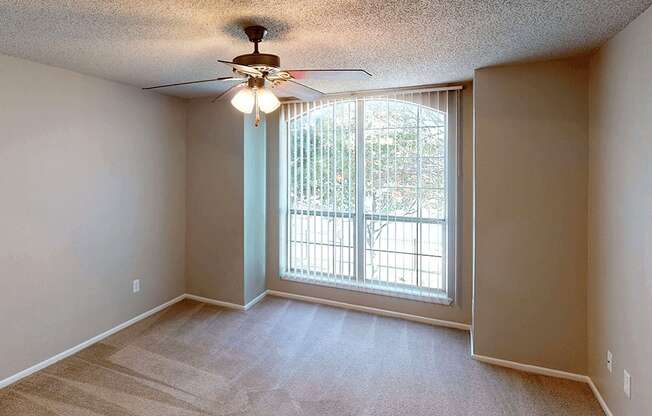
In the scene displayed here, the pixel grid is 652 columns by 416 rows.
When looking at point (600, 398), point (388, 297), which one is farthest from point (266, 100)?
point (600, 398)

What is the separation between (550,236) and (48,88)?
3958mm

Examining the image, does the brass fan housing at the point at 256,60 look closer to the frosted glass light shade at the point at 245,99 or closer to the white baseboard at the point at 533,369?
the frosted glass light shade at the point at 245,99

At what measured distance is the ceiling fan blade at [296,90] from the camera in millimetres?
2355

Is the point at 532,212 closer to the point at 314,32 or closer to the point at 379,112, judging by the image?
the point at 379,112

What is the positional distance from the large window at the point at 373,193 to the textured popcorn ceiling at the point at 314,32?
2.43 feet

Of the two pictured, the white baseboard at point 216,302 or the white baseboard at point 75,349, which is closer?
the white baseboard at point 75,349

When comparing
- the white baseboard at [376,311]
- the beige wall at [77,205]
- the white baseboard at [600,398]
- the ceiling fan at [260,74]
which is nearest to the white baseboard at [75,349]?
the beige wall at [77,205]

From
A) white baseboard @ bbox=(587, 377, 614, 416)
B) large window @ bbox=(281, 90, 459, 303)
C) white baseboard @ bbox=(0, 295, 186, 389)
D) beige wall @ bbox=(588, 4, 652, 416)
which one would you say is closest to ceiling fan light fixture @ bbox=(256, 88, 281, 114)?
large window @ bbox=(281, 90, 459, 303)

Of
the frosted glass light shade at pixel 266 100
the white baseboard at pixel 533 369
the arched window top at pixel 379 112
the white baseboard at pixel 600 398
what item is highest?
the arched window top at pixel 379 112

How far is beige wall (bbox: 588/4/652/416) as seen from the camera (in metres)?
1.85

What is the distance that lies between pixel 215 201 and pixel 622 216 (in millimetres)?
3539

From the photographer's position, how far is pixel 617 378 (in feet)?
7.14

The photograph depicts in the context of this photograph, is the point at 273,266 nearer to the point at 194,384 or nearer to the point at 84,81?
the point at 194,384

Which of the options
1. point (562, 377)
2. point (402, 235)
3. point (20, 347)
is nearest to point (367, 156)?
point (402, 235)
